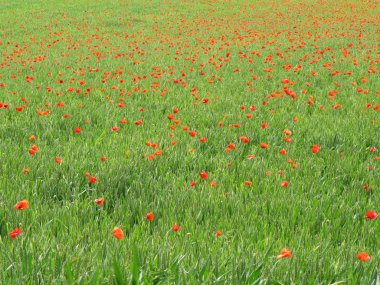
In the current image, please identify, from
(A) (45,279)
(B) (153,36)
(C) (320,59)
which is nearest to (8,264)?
(A) (45,279)

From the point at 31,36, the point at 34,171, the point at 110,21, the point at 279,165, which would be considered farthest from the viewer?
the point at 110,21

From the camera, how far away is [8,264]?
1924mm

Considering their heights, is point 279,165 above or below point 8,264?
below

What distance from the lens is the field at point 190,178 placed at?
197 cm

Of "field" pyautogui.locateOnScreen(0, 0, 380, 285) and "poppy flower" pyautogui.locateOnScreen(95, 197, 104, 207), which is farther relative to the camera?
"poppy flower" pyautogui.locateOnScreen(95, 197, 104, 207)

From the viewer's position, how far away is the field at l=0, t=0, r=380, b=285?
6.46ft

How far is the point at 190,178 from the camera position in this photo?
3.39m

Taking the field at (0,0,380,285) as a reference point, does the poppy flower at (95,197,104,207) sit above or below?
above

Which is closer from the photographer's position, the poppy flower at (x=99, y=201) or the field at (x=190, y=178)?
the field at (x=190, y=178)

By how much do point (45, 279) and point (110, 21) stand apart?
1822 cm

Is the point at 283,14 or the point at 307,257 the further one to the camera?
the point at 283,14

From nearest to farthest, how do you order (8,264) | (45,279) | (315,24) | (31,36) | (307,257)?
(45,279)
(8,264)
(307,257)
(31,36)
(315,24)

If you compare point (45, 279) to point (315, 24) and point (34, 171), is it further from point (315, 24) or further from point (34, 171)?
point (315, 24)

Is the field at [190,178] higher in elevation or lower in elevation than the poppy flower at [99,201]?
lower
